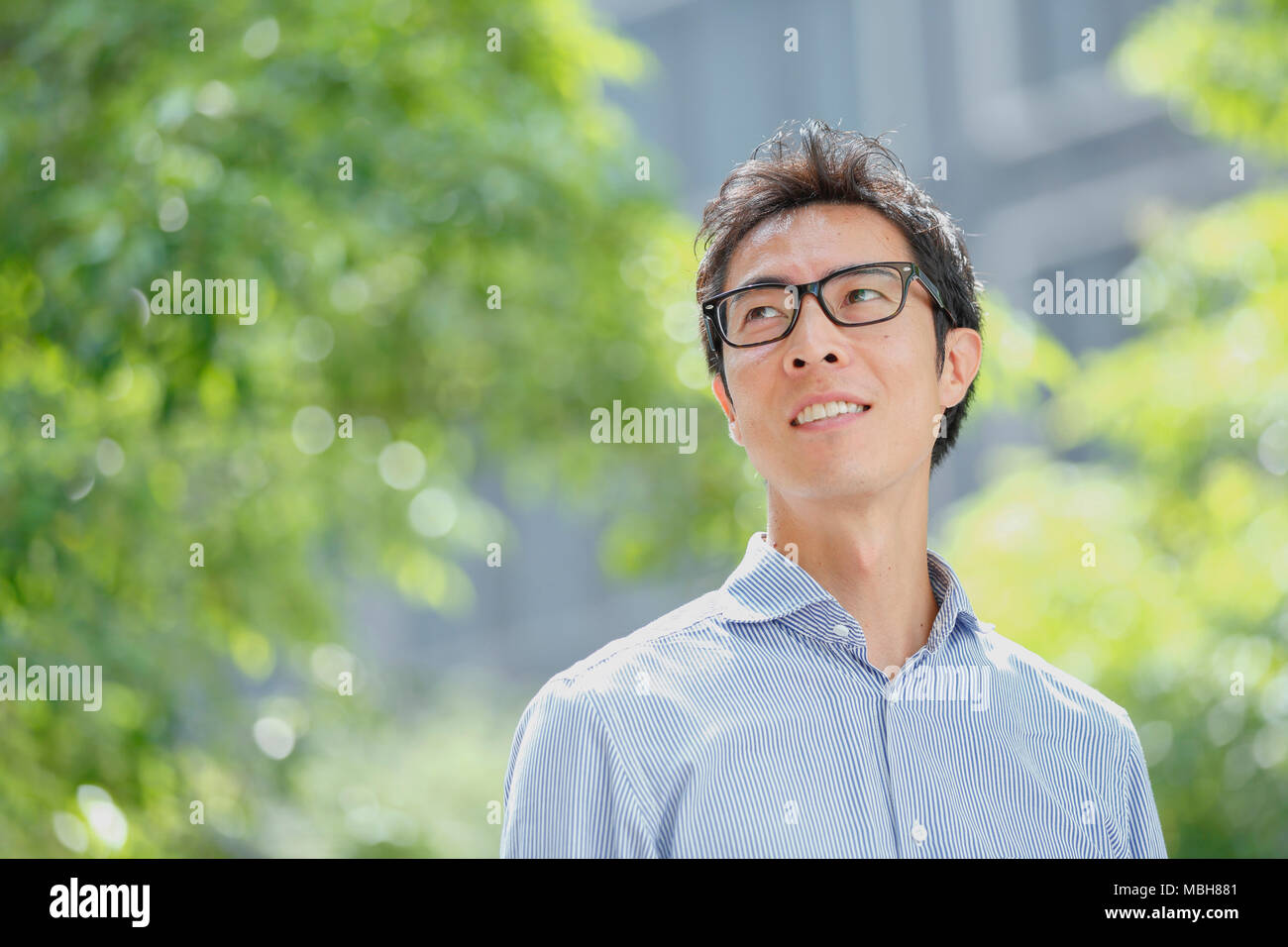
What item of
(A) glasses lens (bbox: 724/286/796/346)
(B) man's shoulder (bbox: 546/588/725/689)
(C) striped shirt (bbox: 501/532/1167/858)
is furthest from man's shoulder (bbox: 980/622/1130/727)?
(A) glasses lens (bbox: 724/286/796/346)

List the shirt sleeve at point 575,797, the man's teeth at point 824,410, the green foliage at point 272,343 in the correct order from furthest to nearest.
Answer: the green foliage at point 272,343 → the man's teeth at point 824,410 → the shirt sleeve at point 575,797

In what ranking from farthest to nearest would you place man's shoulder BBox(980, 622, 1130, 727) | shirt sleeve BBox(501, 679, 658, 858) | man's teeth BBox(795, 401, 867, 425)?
man's shoulder BBox(980, 622, 1130, 727) → man's teeth BBox(795, 401, 867, 425) → shirt sleeve BBox(501, 679, 658, 858)

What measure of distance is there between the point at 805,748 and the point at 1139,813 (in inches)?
18.0

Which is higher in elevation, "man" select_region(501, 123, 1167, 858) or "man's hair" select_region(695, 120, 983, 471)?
"man's hair" select_region(695, 120, 983, 471)

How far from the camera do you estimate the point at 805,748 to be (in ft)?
4.66

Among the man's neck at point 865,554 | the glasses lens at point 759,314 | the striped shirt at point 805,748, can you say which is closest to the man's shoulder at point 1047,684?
the striped shirt at point 805,748

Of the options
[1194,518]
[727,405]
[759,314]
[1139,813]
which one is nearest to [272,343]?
[727,405]

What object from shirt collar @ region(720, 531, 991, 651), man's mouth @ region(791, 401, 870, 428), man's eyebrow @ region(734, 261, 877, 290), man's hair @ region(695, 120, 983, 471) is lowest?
shirt collar @ region(720, 531, 991, 651)

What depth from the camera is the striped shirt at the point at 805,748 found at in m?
1.34

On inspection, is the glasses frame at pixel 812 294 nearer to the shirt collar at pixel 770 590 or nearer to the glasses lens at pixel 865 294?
the glasses lens at pixel 865 294

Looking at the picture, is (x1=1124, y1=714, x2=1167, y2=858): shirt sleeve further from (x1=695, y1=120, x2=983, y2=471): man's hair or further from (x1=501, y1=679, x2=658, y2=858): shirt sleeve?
(x1=501, y1=679, x2=658, y2=858): shirt sleeve

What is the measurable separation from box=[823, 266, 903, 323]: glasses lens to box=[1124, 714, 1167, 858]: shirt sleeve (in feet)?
1.84

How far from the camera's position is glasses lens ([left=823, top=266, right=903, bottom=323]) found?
5.08 ft
